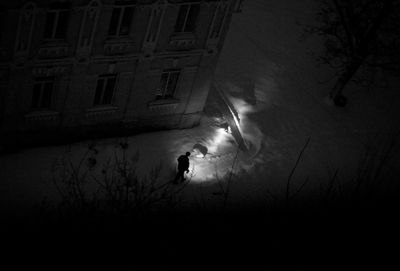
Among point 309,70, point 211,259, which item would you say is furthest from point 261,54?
point 211,259

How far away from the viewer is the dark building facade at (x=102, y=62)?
2458cm

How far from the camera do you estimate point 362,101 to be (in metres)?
37.0

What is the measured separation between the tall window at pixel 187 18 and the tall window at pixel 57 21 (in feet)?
17.2

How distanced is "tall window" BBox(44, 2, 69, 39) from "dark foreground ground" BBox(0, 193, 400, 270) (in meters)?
7.50

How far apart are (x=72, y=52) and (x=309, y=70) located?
58.5ft

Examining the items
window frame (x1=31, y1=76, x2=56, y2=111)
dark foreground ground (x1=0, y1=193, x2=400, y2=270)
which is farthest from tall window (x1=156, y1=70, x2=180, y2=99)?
dark foreground ground (x1=0, y1=193, x2=400, y2=270)

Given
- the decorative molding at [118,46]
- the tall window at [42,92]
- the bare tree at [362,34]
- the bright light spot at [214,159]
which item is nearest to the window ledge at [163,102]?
the bright light spot at [214,159]

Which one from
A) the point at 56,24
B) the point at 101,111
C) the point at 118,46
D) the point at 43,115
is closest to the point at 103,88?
the point at 101,111

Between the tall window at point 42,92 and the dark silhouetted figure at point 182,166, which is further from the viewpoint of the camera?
the dark silhouetted figure at point 182,166

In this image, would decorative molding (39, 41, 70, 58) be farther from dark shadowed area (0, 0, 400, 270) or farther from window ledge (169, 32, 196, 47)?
window ledge (169, 32, 196, 47)

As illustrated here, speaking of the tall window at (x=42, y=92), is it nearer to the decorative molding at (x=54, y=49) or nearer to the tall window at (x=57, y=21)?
the decorative molding at (x=54, y=49)

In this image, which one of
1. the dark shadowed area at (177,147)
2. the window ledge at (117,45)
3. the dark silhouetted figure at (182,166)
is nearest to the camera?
the dark shadowed area at (177,147)

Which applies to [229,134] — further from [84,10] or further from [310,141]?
[84,10]

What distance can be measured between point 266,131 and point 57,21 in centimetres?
1288
